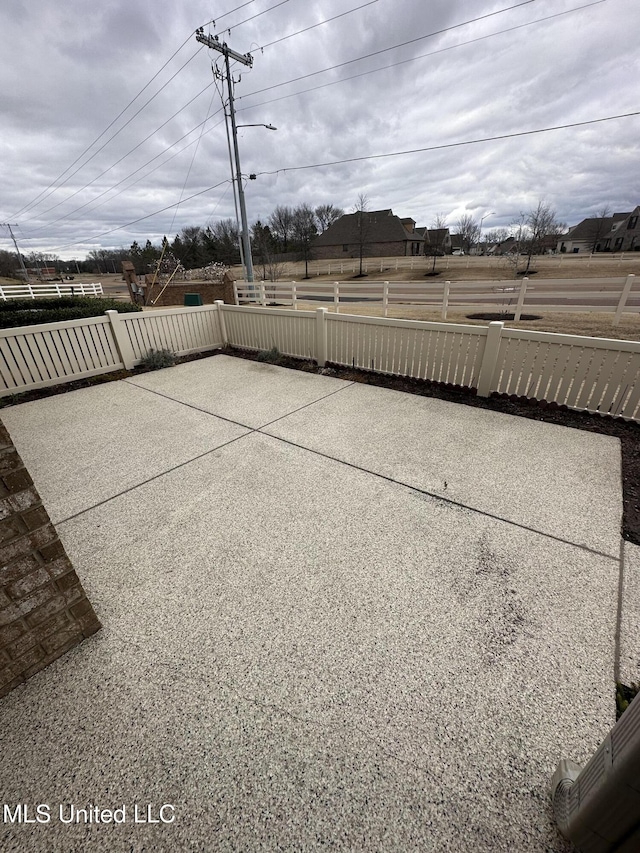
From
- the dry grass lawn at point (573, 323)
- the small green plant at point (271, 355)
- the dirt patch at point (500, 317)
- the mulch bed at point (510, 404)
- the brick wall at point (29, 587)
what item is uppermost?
the brick wall at point (29, 587)

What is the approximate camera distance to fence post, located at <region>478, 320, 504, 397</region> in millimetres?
3928

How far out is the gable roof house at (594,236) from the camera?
47.4m

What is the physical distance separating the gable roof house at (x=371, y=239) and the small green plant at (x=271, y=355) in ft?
121

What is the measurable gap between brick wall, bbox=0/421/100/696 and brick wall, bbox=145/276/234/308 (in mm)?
13431

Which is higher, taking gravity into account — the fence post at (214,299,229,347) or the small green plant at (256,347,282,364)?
the fence post at (214,299,229,347)

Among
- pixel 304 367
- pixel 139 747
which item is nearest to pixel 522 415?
pixel 304 367

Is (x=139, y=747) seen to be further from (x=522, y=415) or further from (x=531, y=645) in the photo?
(x=522, y=415)

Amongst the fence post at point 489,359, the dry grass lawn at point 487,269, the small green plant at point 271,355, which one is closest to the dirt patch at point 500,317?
the small green plant at point 271,355

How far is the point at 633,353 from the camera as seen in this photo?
11.0 feet

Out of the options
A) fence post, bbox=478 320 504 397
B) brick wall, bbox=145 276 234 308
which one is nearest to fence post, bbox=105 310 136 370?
fence post, bbox=478 320 504 397

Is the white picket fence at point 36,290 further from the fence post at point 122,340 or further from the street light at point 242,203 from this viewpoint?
the fence post at point 122,340

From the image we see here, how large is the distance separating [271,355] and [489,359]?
3.52 metres

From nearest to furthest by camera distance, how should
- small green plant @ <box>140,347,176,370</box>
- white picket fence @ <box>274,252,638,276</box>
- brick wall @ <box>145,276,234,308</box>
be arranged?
small green plant @ <box>140,347,176,370</box> < brick wall @ <box>145,276,234,308</box> < white picket fence @ <box>274,252,638,276</box>

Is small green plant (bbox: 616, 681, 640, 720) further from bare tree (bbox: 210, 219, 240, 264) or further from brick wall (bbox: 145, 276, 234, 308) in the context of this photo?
bare tree (bbox: 210, 219, 240, 264)
